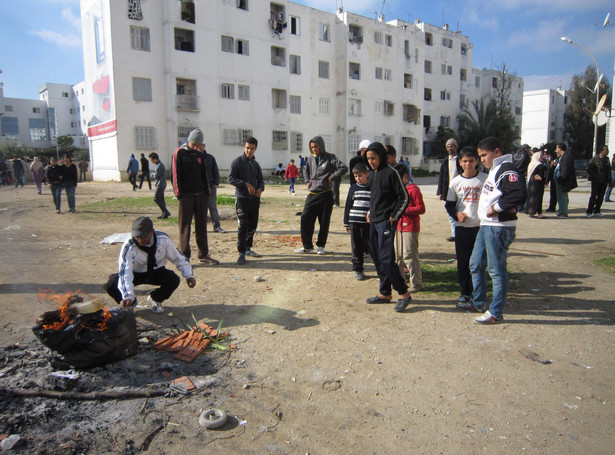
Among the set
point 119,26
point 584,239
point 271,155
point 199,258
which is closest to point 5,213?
point 199,258

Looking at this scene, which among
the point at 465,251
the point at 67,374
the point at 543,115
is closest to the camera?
the point at 67,374

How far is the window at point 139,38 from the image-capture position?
27.2 metres

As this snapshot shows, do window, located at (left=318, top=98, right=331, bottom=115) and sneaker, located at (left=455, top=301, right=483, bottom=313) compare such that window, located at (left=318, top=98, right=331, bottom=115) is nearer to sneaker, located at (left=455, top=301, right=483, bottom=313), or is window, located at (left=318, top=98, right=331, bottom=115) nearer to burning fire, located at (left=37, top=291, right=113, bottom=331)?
sneaker, located at (left=455, top=301, right=483, bottom=313)

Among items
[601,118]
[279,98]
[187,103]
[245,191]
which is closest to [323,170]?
[245,191]

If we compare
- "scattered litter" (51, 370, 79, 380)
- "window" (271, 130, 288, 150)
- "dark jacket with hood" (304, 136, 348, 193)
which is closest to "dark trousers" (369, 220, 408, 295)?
"dark jacket with hood" (304, 136, 348, 193)

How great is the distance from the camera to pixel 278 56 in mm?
34000

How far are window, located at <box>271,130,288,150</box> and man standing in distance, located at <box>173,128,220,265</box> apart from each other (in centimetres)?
2807

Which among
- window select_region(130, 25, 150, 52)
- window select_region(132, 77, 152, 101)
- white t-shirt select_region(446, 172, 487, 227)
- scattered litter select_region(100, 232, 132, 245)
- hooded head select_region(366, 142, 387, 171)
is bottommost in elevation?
scattered litter select_region(100, 232, 132, 245)

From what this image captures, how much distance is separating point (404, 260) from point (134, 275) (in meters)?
3.24

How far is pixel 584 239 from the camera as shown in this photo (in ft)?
28.0

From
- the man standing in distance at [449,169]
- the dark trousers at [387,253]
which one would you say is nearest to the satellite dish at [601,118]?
the man standing in distance at [449,169]

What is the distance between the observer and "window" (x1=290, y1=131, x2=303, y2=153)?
1392 inches

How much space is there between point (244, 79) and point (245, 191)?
27.3 meters

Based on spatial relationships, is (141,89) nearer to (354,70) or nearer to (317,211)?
(354,70)
